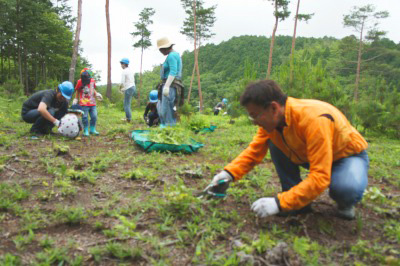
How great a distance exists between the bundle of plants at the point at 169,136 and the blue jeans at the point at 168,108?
2.73 ft

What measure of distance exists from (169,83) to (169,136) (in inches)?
49.9

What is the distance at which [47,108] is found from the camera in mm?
4711

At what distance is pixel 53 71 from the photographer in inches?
1027

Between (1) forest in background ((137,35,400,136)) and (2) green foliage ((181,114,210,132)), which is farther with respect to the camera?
(1) forest in background ((137,35,400,136))

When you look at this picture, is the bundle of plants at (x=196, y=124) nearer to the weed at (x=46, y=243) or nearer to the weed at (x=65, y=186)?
the weed at (x=65, y=186)

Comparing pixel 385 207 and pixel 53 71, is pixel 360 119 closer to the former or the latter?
pixel 385 207

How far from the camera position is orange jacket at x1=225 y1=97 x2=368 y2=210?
1701 mm

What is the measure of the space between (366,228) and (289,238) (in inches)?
25.4

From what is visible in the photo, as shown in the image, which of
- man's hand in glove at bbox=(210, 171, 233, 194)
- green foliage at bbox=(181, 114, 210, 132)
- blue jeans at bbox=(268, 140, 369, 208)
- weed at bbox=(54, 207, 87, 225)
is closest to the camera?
blue jeans at bbox=(268, 140, 369, 208)

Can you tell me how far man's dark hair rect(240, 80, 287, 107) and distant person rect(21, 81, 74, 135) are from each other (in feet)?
12.3

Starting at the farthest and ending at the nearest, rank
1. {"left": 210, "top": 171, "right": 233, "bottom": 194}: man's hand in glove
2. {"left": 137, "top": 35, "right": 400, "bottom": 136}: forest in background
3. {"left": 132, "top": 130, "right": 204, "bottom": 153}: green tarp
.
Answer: {"left": 137, "top": 35, "right": 400, "bottom": 136}: forest in background
{"left": 132, "top": 130, "right": 204, "bottom": 153}: green tarp
{"left": 210, "top": 171, "right": 233, "bottom": 194}: man's hand in glove

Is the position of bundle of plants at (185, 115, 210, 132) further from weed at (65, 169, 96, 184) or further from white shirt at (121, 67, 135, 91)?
weed at (65, 169, 96, 184)

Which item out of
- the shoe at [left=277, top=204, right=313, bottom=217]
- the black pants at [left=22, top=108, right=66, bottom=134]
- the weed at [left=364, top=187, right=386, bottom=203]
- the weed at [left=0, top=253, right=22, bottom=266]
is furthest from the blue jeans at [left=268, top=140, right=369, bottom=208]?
the black pants at [left=22, top=108, right=66, bottom=134]

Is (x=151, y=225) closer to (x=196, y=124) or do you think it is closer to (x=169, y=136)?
(x=169, y=136)
